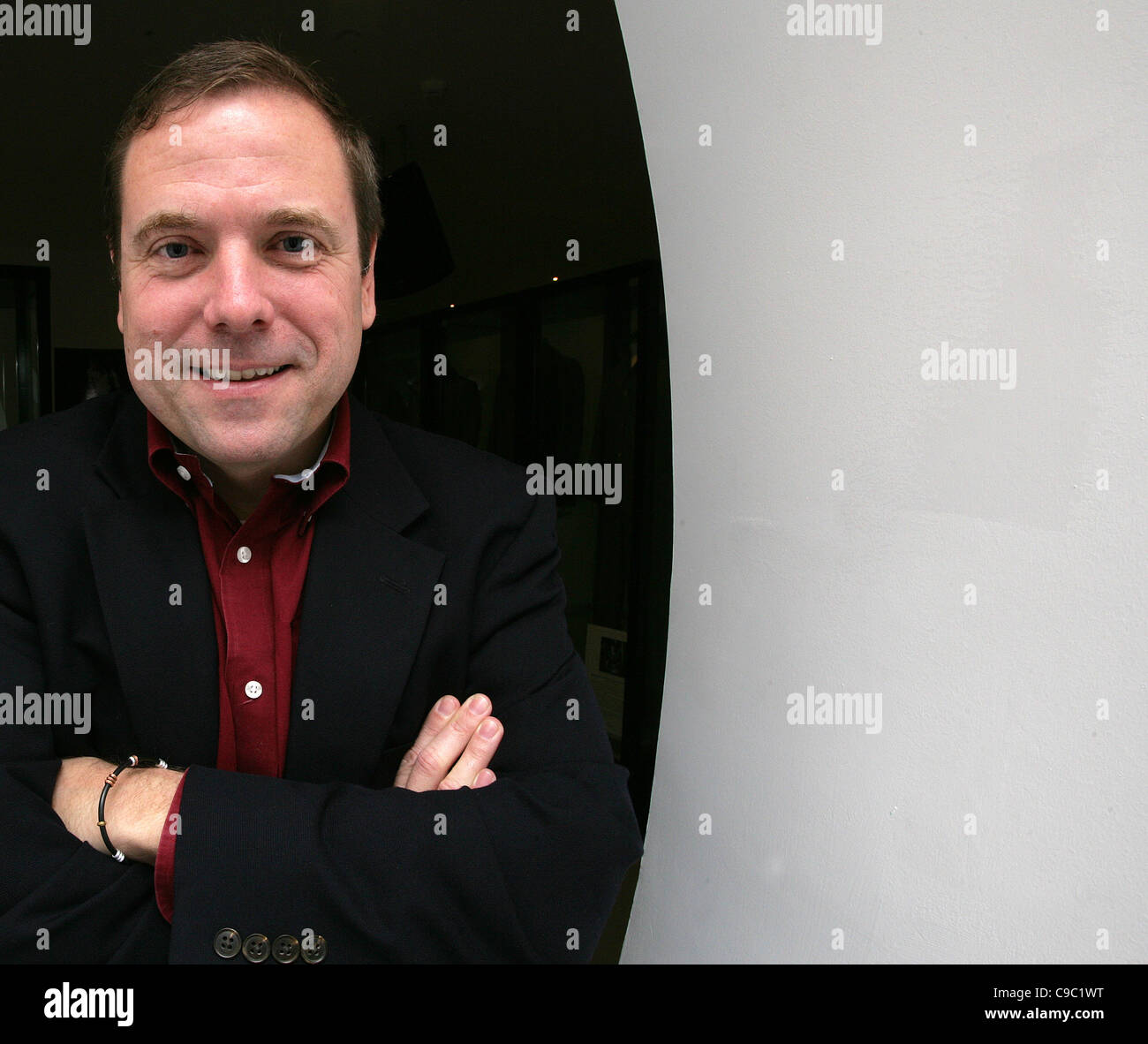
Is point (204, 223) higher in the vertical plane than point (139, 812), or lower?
higher

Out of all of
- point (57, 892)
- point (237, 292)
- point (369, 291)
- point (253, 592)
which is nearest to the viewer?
point (57, 892)

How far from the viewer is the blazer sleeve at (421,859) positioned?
120 cm

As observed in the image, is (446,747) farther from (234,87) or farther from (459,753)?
(234,87)

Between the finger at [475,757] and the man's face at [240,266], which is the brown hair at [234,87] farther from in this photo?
the finger at [475,757]

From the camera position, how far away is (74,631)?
1.40 metres

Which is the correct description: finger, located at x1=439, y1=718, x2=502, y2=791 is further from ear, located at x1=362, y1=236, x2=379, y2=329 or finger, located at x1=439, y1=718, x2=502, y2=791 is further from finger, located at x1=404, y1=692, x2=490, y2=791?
ear, located at x1=362, y1=236, x2=379, y2=329

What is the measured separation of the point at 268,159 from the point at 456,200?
0.44 metres

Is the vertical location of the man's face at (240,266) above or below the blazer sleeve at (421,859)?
above

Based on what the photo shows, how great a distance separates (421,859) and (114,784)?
16.1 inches

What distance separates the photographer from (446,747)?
1.38 meters

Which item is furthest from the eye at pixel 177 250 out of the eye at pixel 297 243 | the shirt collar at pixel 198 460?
the shirt collar at pixel 198 460

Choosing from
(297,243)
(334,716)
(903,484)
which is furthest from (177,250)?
(903,484)

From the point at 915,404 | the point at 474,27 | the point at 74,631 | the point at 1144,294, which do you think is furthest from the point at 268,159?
the point at 1144,294

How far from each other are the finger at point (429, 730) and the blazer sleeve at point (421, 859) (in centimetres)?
9
